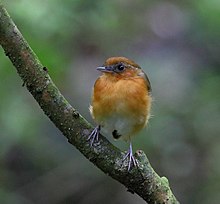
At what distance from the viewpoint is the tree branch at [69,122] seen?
7.29 ft

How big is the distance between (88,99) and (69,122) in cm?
287

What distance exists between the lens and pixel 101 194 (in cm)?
568

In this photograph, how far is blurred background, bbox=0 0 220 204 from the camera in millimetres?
4500

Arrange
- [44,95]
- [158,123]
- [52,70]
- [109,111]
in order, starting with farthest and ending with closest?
[158,123], [52,70], [109,111], [44,95]

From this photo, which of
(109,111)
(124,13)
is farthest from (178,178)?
(109,111)

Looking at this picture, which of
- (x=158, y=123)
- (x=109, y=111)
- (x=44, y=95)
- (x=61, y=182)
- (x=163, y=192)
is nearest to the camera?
(x=44, y=95)

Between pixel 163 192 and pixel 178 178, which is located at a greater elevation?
pixel 178 178

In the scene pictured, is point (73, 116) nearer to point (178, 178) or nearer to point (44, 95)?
point (44, 95)

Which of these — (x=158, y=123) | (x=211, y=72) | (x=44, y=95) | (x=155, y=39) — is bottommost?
(x=44, y=95)

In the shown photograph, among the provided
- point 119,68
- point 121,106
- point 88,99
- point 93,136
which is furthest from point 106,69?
point 88,99

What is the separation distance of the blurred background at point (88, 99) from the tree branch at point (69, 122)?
1.85 m

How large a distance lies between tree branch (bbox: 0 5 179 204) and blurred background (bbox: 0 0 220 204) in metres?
1.85

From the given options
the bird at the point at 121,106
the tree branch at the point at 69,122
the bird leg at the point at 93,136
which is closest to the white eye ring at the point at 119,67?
the bird at the point at 121,106

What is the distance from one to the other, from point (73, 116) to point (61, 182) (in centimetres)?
313
